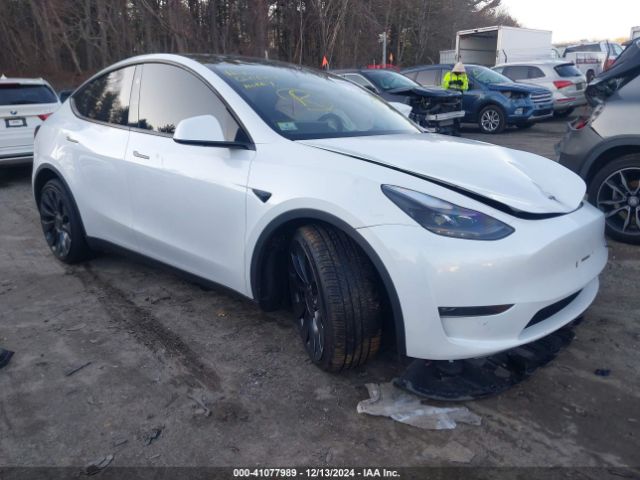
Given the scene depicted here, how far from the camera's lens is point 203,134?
2.93m

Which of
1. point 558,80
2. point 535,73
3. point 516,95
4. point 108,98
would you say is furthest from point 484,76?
point 108,98

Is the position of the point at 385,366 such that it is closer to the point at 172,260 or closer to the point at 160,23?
the point at 172,260

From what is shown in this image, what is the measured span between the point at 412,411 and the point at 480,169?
47.8 inches

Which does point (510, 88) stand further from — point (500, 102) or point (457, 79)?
point (457, 79)

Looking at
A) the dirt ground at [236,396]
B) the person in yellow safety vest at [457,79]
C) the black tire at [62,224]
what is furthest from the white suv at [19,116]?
the person in yellow safety vest at [457,79]

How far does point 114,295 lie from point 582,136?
4.18 meters

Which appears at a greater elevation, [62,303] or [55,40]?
[55,40]

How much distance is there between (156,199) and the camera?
347 cm

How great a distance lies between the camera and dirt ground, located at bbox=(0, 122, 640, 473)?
2.29m

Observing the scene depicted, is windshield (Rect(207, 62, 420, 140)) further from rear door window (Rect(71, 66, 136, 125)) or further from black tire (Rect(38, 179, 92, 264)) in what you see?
black tire (Rect(38, 179, 92, 264))

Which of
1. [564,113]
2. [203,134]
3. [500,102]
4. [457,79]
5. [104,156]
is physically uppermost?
[457,79]

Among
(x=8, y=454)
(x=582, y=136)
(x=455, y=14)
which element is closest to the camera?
(x=8, y=454)

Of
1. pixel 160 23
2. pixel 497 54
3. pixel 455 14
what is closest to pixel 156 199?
pixel 497 54

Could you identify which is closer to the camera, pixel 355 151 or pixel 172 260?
pixel 355 151
